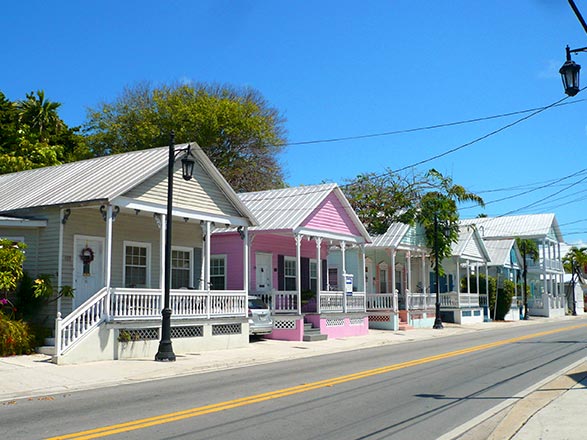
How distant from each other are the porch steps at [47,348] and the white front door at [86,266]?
1597 mm

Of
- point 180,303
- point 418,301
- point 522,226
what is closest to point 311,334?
point 180,303

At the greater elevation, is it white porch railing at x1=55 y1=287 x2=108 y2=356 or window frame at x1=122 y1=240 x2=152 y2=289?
window frame at x1=122 y1=240 x2=152 y2=289

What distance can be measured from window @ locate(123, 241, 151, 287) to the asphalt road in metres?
6.43

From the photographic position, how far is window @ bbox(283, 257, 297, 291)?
96.8ft

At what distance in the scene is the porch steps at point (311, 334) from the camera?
26.0m

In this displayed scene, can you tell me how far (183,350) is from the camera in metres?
20.6

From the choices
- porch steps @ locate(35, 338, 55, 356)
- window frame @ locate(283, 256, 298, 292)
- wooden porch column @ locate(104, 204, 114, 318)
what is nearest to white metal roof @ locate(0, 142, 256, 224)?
wooden porch column @ locate(104, 204, 114, 318)

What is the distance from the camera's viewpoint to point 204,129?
4712 cm

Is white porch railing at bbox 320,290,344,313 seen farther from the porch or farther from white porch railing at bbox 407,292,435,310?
white porch railing at bbox 407,292,435,310

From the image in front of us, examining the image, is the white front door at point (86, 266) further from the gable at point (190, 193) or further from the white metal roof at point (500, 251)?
the white metal roof at point (500, 251)

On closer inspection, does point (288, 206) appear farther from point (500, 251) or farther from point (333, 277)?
point (500, 251)

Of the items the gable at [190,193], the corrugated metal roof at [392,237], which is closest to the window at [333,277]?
the corrugated metal roof at [392,237]

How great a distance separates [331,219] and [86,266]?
11636mm

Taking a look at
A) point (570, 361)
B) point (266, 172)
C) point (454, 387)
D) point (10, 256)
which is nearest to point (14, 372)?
point (10, 256)
